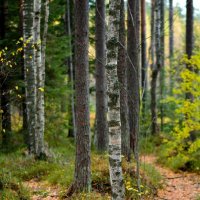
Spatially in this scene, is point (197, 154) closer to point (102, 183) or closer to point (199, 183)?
point (199, 183)

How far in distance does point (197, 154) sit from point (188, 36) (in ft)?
16.3

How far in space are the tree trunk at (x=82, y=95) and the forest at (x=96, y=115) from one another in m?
0.02

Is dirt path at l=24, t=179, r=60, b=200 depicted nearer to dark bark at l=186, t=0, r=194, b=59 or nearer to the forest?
the forest

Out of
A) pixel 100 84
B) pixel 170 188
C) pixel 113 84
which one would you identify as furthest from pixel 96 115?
pixel 113 84

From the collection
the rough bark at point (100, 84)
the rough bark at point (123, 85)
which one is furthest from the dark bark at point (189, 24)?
the rough bark at point (123, 85)

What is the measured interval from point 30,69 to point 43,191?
4.68m

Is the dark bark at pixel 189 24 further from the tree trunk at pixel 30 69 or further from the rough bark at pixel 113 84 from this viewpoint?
the rough bark at pixel 113 84

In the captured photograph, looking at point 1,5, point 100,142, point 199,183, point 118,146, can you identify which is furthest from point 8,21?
point 118,146

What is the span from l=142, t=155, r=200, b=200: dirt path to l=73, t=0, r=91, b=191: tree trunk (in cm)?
249

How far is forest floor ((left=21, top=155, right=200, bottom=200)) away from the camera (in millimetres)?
9219

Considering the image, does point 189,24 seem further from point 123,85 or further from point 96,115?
point 123,85

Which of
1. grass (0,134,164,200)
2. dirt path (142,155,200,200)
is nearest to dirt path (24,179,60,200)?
grass (0,134,164,200)

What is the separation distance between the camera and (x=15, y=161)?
12.2m

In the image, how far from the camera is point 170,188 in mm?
11352
